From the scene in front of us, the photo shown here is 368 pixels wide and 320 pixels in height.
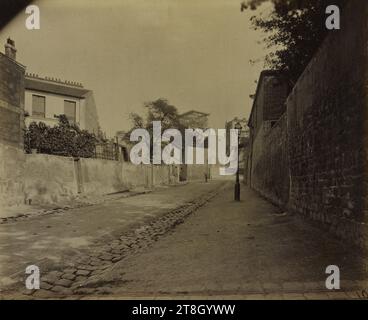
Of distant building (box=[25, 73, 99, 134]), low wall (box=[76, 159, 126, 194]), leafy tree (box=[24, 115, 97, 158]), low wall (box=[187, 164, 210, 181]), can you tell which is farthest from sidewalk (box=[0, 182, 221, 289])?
low wall (box=[187, 164, 210, 181])

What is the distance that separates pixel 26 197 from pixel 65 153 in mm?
8607

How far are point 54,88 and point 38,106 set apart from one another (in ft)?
7.96

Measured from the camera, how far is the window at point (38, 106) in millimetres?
29812

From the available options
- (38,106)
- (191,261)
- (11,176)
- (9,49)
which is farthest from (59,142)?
(191,261)

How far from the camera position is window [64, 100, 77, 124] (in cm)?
3156

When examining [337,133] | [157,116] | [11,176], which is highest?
[157,116]

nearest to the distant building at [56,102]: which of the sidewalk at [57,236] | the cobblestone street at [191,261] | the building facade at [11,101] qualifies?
the building facade at [11,101]

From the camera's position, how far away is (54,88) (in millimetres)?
31375

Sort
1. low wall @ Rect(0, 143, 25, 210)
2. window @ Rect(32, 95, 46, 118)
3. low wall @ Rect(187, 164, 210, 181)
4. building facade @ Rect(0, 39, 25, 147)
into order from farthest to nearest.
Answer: low wall @ Rect(187, 164, 210, 181)
window @ Rect(32, 95, 46, 118)
building facade @ Rect(0, 39, 25, 147)
low wall @ Rect(0, 143, 25, 210)

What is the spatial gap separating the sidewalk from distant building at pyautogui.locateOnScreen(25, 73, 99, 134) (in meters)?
20.7

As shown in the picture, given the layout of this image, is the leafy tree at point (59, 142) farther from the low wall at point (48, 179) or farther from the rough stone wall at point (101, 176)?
the low wall at point (48, 179)

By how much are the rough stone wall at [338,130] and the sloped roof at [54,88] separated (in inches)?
1069

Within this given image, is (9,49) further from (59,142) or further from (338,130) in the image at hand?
(338,130)

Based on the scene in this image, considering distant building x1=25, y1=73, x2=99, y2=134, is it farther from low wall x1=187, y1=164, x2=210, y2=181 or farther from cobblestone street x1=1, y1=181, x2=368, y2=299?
cobblestone street x1=1, y1=181, x2=368, y2=299
